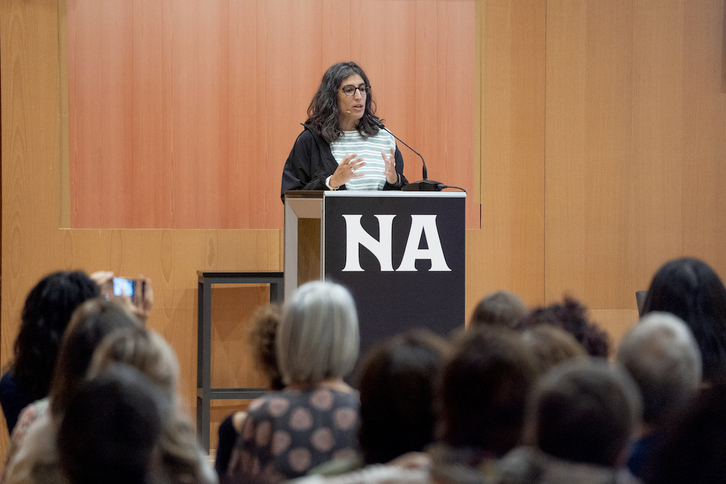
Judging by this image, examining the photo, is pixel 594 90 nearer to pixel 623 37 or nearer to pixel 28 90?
pixel 623 37

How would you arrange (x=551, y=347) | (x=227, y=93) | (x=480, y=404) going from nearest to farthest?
(x=480, y=404)
(x=551, y=347)
(x=227, y=93)

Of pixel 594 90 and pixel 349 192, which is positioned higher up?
pixel 594 90

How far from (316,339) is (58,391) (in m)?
0.49

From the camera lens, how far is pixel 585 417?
1.08m

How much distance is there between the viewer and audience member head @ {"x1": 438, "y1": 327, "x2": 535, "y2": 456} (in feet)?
4.02

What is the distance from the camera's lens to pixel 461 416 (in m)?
1.22

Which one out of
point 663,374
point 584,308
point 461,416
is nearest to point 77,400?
point 461,416

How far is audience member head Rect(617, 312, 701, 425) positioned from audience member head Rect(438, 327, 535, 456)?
33cm

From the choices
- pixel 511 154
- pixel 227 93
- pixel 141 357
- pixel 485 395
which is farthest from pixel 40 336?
pixel 511 154

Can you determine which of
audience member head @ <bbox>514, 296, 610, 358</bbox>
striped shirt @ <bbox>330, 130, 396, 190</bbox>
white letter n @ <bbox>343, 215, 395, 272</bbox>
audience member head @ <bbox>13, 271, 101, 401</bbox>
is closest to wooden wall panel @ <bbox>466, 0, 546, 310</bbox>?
striped shirt @ <bbox>330, 130, 396, 190</bbox>

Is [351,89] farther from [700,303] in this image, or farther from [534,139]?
[700,303]

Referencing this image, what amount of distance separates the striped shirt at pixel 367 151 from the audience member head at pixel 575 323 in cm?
174

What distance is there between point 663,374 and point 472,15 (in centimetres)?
345

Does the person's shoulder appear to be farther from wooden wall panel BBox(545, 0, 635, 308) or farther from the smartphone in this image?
wooden wall panel BBox(545, 0, 635, 308)
